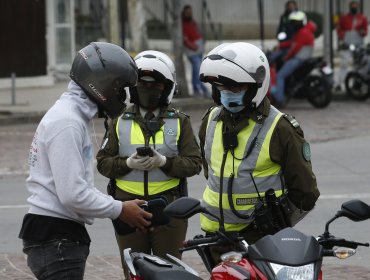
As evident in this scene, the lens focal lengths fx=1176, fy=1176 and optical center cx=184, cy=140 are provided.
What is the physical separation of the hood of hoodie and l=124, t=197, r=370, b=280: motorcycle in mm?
616

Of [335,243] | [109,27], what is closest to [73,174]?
[335,243]

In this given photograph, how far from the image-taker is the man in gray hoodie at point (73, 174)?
16.7 feet

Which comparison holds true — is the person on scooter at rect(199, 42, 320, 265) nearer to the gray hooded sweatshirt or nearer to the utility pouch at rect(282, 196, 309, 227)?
the utility pouch at rect(282, 196, 309, 227)

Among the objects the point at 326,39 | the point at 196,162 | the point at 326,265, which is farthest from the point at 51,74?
the point at 196,162

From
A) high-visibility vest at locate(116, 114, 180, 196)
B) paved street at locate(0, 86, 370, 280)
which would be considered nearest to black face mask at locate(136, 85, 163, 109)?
high-visibility vest at locate(116, 114, 180, 196)

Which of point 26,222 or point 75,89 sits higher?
point 75,89

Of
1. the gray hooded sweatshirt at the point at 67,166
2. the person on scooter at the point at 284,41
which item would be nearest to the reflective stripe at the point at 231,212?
the gray hooded sweatshirt at the point at 67,166

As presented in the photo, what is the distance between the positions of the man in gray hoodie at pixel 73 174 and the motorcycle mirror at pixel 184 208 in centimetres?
40

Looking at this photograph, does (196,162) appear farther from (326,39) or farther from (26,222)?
(326,39)

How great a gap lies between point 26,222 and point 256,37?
107 feet

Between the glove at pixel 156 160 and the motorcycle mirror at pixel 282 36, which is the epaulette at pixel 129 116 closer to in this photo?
the glove at pixel 156 160

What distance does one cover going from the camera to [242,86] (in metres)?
5.68

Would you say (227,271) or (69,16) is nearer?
Answer: (227,271)

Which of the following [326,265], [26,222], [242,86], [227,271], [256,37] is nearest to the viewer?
[227,271]
